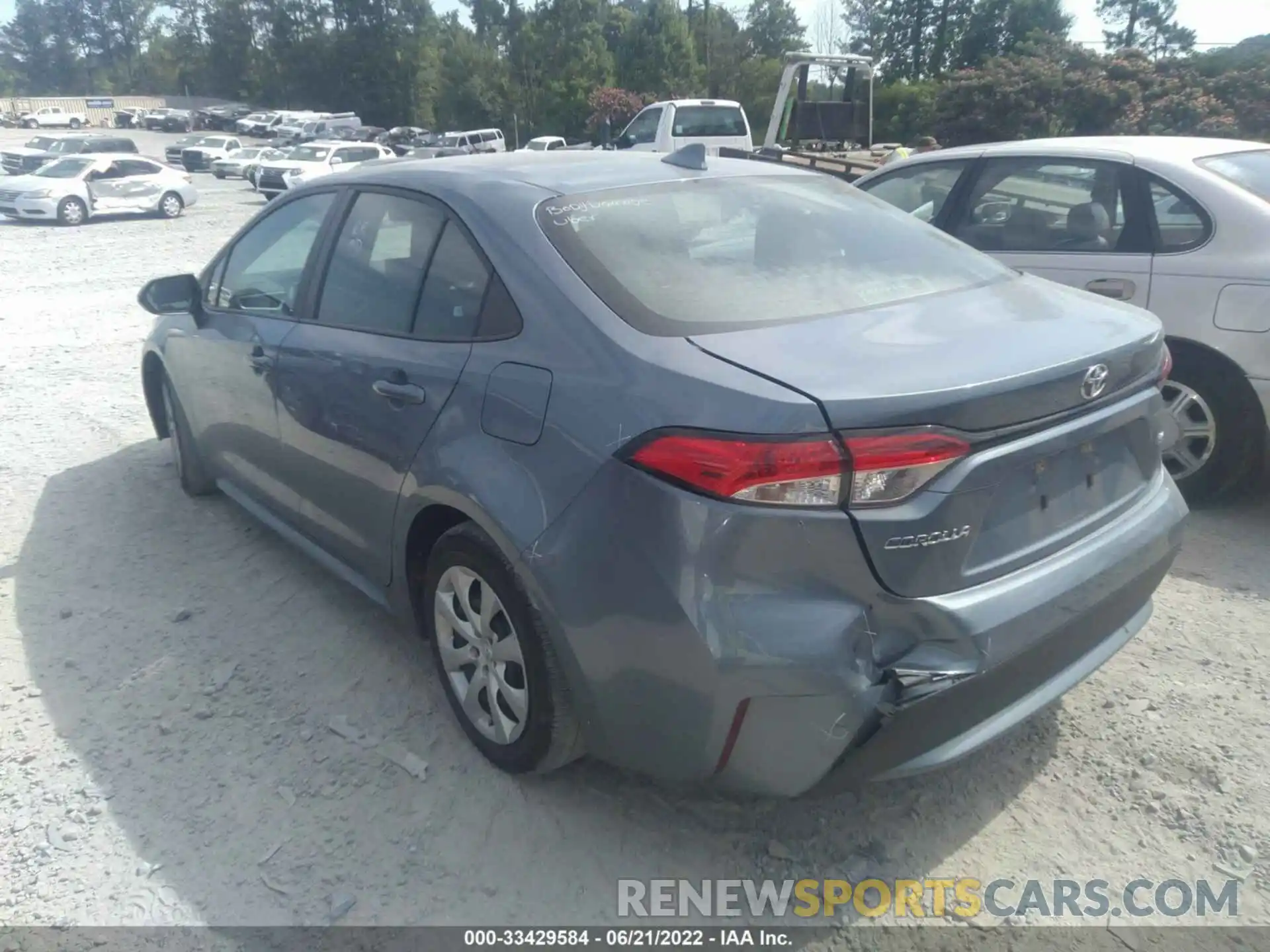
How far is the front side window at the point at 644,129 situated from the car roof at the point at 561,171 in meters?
16.6

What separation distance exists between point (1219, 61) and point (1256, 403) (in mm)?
27359

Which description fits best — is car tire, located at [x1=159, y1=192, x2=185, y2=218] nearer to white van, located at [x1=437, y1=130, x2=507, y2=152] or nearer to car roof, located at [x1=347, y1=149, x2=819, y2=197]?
white van, located at [x1=437, y1=130, x2=507, y2=152]

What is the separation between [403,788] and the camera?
297 cm

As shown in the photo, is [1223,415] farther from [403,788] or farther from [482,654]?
[403,788]

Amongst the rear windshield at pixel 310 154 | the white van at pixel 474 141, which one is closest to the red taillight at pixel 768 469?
the rear windshield at pixel 310 154

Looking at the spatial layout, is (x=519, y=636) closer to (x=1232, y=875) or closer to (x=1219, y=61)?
(x=1232, y=875)

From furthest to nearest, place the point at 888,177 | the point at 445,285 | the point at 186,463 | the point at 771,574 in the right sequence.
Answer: the point at 888,177
the point at 186,463
the point at 445,285
the point at 771,574

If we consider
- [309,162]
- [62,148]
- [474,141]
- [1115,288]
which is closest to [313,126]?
[474,141]

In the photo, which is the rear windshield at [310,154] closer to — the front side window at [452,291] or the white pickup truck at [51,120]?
the front side window at [452,291]

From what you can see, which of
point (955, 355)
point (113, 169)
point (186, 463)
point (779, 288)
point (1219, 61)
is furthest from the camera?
point (1219, 61)

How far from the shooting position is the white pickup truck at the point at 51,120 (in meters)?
67.3

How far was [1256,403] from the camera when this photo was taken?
14.5 ft

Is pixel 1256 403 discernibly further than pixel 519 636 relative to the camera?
Yes

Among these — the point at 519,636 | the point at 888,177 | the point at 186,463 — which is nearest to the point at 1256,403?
the point at 888,177
